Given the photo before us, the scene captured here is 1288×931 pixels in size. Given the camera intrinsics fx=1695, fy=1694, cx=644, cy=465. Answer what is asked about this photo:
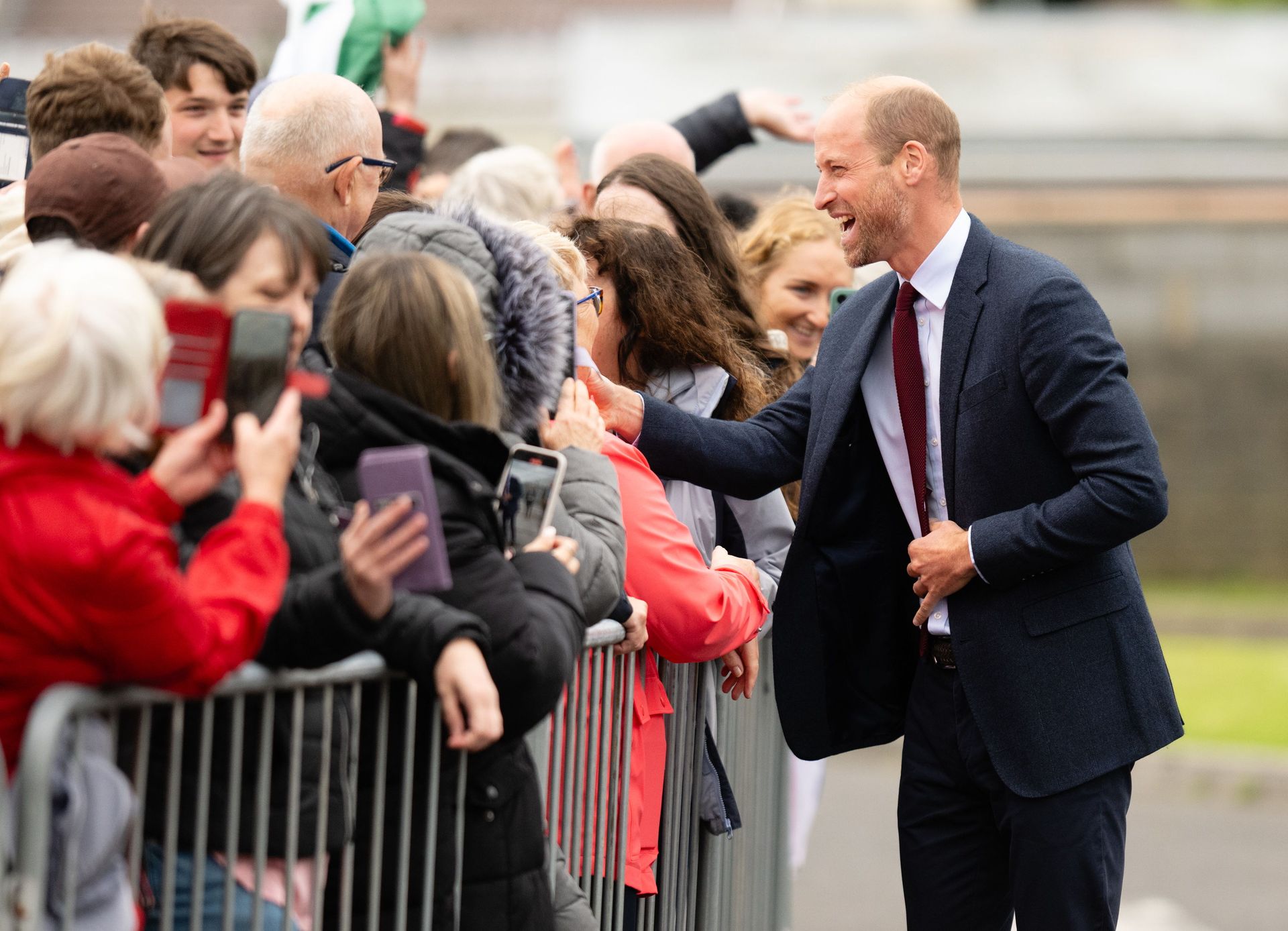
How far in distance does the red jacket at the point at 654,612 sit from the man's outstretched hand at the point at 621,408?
37cm

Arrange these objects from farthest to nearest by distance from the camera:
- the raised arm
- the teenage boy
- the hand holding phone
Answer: the teenage boy, the raised arm, the hand holding phone

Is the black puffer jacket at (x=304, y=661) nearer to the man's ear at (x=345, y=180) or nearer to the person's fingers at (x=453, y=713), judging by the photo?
the person's fingers at (x=453, y=713)

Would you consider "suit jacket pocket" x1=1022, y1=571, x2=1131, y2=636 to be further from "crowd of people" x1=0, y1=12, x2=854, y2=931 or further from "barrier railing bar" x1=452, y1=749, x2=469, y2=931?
"barrier railing bar" x1=452, y1=749, x2=469, y2=931

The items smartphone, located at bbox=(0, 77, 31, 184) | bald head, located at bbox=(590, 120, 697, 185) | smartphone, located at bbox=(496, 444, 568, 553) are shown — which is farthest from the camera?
bald head, located at bbox=(590, 120, 697, 185)

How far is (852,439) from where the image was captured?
4004 mm

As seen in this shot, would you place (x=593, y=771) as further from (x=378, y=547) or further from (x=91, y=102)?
(x=91, y=102)

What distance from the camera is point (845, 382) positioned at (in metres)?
4.00

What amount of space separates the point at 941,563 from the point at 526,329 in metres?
1.16

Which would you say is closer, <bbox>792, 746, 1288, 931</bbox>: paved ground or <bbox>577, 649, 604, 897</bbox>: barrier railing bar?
<bbox>577, 649, 604, 897</bbox>: barrier railing bar

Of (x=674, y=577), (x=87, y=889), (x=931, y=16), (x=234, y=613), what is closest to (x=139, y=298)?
(x=234, y=613)

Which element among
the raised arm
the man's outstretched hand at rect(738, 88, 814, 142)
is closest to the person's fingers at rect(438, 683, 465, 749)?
the raised arm

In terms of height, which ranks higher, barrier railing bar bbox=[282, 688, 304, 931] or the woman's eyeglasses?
the woman's eyeglasses

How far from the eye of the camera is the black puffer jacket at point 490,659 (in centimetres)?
250

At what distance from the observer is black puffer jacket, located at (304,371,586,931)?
2.50 m
